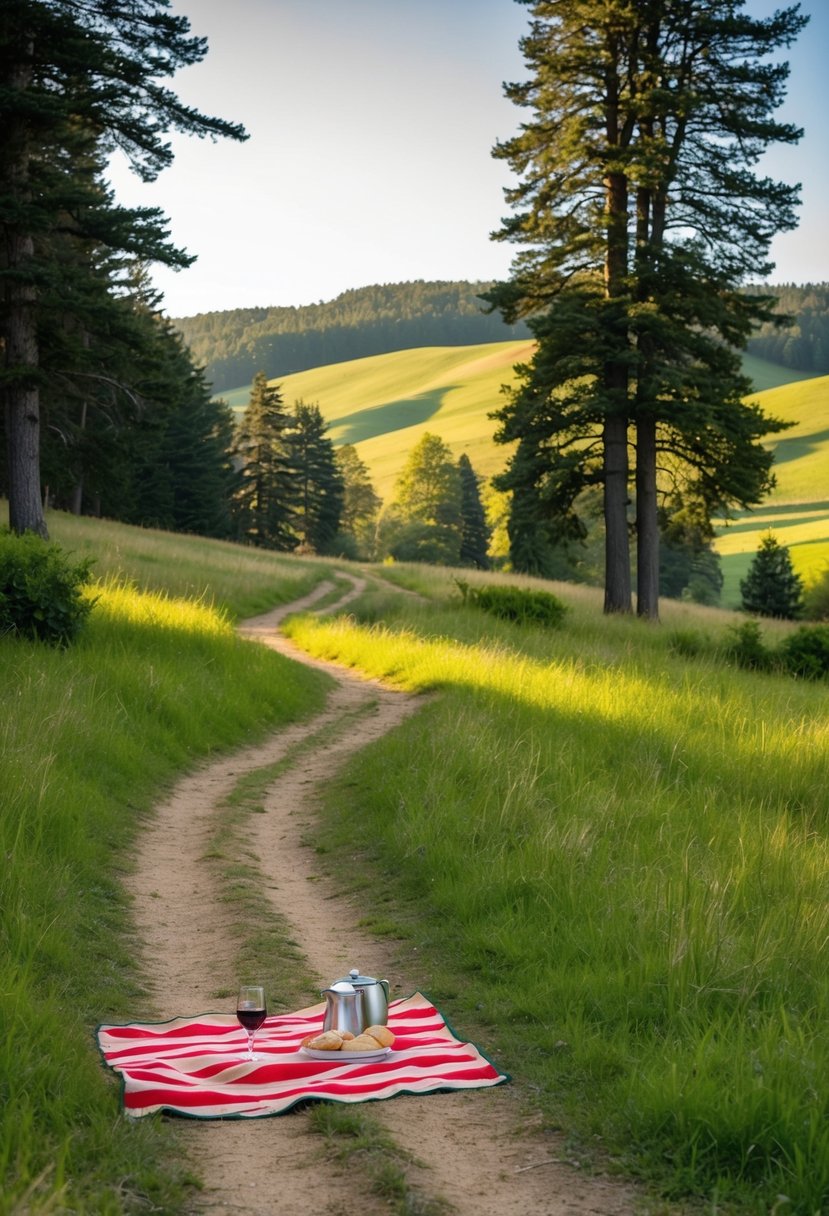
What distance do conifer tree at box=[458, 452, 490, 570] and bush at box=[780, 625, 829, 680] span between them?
2258 inches

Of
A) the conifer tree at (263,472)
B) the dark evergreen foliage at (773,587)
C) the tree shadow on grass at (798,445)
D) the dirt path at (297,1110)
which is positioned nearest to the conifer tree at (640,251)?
the dirt path at (297,1110)

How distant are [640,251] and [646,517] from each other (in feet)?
18.2

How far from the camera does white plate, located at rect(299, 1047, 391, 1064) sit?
509cm

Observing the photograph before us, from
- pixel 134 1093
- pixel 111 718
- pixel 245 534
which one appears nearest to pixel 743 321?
pixel 111 718

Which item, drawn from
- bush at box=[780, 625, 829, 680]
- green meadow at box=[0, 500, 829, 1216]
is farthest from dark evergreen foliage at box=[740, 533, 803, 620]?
green meadow at box=[0, 500, 829, 1216]

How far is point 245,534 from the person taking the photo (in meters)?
72.4

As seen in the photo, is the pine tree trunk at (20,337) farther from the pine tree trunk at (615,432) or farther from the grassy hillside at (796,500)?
the grassy hillside at (796,500)

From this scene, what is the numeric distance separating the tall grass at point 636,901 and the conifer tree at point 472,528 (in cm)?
6517

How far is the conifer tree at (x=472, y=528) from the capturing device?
260ft

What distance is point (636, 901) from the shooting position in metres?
6.43

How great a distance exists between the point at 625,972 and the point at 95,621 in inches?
430

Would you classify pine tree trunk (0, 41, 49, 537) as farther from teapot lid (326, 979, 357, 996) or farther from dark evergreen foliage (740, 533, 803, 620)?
dark evergreen foliage (740, 533, 803, 620)

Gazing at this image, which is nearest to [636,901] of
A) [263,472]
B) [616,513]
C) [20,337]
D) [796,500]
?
[20,337]

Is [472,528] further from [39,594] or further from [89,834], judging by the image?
[89,834]
